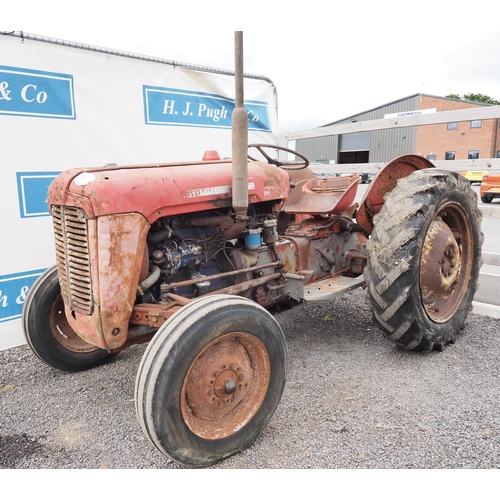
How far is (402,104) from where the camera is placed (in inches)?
1258

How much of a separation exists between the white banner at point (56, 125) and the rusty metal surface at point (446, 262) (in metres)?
2.78

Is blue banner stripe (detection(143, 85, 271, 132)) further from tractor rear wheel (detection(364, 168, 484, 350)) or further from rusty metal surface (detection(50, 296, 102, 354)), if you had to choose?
tractor rear wheel (detection(364, 168, 484, 350))

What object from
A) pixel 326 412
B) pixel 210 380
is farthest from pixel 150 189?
pixel 326 412


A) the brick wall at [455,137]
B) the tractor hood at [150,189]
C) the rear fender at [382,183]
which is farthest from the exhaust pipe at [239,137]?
the brick wall at [455,137]

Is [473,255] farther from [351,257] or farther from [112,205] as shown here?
[112,205]

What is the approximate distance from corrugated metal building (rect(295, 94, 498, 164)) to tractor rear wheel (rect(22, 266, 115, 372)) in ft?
88.8

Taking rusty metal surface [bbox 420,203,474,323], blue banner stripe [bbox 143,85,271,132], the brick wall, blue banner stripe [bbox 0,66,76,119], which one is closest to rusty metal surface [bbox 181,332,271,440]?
rusty metal surface [bbox 420,203,474,323]

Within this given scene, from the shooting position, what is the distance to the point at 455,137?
29.8 metres

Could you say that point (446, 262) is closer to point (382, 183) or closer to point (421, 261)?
point (421, 261)

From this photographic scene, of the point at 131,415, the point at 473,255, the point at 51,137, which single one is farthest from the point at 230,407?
the point at 51,137

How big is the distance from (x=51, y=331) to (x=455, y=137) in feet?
104

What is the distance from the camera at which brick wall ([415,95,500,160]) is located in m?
29.0

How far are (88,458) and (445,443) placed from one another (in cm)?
176

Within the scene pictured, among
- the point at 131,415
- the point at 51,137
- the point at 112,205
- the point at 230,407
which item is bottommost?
the point at 131,415
